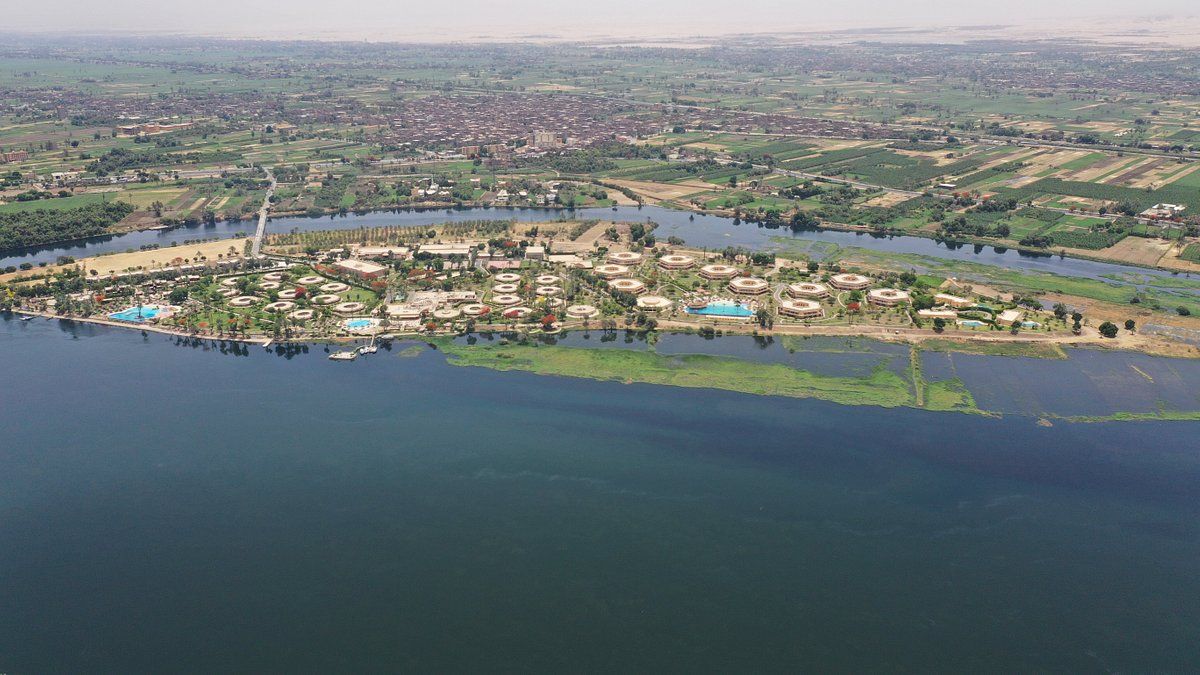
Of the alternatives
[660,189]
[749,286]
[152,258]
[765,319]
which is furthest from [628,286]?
[152,258]

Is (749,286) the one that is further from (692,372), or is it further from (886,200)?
(886,200)

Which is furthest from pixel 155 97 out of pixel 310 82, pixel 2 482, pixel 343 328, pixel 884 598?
pixel 884 598

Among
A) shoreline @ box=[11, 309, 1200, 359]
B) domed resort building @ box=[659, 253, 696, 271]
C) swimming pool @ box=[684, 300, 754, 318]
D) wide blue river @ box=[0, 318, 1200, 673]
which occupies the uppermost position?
domed resort building @ box=[659, 253, 696, 271]

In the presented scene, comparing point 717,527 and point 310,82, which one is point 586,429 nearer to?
point 717,527

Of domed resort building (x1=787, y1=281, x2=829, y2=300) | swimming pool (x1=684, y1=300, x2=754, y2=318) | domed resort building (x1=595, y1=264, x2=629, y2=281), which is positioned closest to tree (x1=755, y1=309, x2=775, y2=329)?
swimming pool (x1=684, y1=300, x2=754, y2=318)

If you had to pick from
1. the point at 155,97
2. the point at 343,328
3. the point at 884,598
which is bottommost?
the point at 884,598

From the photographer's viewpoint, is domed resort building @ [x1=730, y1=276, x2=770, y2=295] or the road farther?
the road

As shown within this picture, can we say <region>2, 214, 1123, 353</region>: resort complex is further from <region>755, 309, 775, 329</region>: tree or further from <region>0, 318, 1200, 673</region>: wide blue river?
<region>0, 318, 1200, 673</region>: wide blue river
